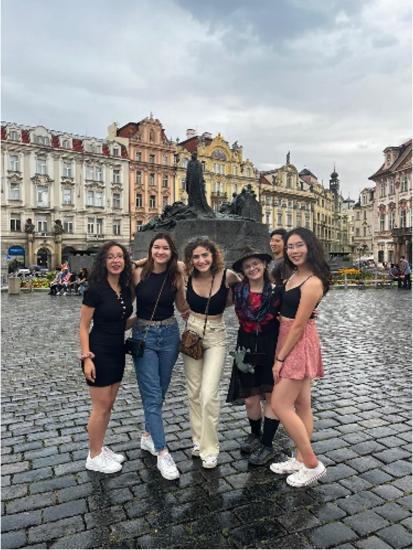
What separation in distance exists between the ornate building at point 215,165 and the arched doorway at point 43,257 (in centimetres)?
1815

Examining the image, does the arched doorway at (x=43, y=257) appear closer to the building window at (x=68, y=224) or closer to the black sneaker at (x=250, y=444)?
the building window at (x=68, y=224)

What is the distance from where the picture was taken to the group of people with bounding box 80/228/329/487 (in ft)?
11.4

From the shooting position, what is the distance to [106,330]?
11.8 ft

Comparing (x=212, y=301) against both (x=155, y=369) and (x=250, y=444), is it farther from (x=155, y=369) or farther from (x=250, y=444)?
(x=250, y=444)

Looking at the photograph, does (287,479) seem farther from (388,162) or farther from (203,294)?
(388,162)

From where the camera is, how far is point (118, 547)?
8.93 feet

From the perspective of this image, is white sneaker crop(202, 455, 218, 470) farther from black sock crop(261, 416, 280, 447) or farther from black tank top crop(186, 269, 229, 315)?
black tank top crop(186, 269, 229, 315)

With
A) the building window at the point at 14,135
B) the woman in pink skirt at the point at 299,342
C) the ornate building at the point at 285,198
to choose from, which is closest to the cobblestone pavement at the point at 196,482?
the woman in pink skirt at the point at 299,342

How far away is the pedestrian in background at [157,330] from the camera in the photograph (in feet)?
12.1

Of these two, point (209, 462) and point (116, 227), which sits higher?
point (116, 227)

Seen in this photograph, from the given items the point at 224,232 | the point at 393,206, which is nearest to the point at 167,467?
the point at 224,232

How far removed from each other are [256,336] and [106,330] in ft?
3.74

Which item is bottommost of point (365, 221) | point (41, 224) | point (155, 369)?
point (155, 369)

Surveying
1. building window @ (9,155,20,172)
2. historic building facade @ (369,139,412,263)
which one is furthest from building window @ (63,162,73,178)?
historic building facade @ (369,139,412,263)
